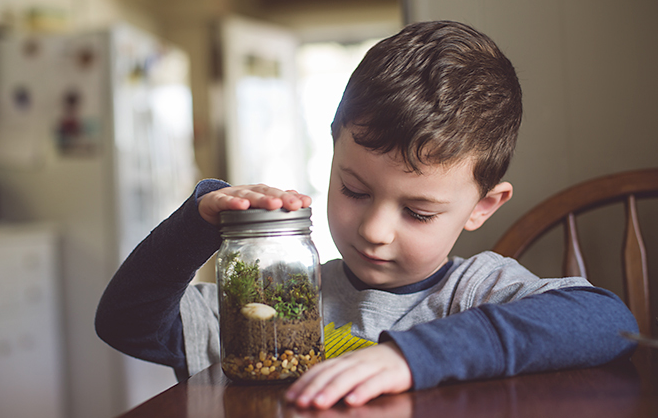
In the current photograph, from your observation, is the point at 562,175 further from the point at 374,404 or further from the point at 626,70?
the point at 374,404

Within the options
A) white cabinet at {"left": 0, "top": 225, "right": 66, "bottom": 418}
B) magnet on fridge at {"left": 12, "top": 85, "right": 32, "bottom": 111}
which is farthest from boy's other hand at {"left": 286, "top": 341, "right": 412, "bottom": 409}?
magnet on fridge at {"left": 12, "top": 85, "right": 32, "bottom": 111}

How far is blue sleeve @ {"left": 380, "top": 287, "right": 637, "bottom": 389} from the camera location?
1.63 feet

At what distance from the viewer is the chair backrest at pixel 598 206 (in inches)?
36.1

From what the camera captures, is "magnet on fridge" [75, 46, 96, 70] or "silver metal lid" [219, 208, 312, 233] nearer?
"silver metal lid" [219, 208, 312, 233]

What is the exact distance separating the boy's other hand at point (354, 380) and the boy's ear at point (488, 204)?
1.31ft

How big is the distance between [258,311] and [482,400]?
22 cm

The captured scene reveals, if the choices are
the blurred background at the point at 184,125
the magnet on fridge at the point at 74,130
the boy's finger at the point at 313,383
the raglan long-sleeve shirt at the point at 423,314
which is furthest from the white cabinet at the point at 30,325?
the boy's finger at the point at 313,383

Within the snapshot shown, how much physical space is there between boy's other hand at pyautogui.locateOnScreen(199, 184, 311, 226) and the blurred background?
1.99ft

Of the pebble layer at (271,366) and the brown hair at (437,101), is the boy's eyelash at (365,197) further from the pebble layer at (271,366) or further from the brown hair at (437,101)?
the pebble layer at (271,366)

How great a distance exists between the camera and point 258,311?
1.71 ft

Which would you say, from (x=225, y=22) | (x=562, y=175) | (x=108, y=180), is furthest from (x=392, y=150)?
(x=225, y=22)

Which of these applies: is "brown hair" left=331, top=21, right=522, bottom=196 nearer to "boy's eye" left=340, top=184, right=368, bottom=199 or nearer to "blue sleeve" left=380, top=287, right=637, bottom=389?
"boy's eye" left=340, top=184, right=368, bottom=199

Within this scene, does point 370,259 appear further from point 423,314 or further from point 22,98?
point 22,98

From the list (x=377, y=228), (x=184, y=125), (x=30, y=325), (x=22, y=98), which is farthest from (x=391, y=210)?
(x=184, y=125)
